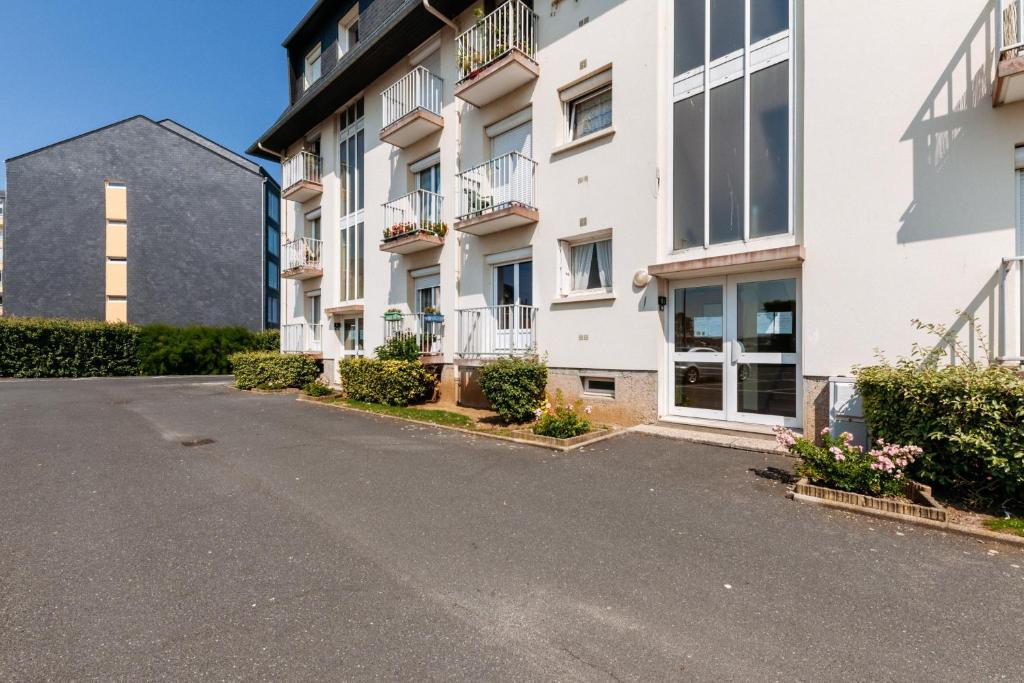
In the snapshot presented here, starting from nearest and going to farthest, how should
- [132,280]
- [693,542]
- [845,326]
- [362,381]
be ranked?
[693,542] → [845,326] → [362,381] → [132,280]

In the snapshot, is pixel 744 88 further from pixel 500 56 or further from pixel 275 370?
pixel 275 370

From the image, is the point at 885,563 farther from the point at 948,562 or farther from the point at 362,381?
the point at 362,381

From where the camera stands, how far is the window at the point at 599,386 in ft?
27.6

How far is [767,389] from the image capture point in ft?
23.0

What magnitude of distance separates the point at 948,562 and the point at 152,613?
5051 millimetres

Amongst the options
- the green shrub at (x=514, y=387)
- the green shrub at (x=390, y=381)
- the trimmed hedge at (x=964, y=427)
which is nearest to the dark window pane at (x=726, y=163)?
the trimmed hedge at (x=964, y=427)

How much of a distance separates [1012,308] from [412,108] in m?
11.8

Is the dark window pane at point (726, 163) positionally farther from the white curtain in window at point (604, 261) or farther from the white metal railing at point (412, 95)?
the white metal railing at point (412, 95)

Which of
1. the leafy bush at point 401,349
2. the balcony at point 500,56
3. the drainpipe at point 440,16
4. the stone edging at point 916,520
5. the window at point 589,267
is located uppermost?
the drainpipe at point 440,16

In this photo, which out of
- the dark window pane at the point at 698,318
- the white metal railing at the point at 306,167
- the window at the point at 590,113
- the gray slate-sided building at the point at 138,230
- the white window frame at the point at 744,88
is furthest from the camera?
the gray slate-sided building at the point at 138,230

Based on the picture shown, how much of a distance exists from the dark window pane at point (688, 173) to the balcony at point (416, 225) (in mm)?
5571

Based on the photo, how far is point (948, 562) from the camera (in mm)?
3258

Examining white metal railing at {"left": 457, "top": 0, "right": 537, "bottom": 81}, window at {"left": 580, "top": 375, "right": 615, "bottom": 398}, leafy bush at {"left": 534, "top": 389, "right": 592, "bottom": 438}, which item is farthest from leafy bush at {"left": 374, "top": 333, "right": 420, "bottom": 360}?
white metal railing at {"left": 457, "top": 0, "right": 537, "bottom": 81}

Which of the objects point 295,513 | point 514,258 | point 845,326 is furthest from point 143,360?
point 845,326
